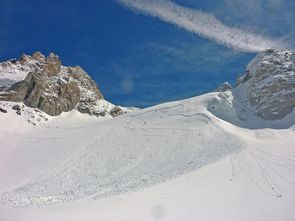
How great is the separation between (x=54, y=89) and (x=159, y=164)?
27.9m

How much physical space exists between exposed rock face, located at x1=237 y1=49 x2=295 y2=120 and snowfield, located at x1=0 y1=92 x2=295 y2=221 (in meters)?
1.89

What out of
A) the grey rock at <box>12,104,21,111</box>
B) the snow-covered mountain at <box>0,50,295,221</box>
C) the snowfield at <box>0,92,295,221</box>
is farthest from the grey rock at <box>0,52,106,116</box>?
the snowfield at <box>0,92,295,221</box>

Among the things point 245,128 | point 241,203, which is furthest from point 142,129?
point 241,203

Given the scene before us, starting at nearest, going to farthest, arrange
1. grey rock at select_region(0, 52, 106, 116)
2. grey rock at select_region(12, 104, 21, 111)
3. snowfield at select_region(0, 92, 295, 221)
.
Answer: snowfield at select_region(0, 92, 295, 221) → grey rock at select_region(12, 104, 21, 111) → grey rock at select_region(0, 52, 106, 116)

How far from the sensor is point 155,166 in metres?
25.7

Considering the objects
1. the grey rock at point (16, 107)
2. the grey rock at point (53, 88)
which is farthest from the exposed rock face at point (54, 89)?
the grey rock at point (16, 107)

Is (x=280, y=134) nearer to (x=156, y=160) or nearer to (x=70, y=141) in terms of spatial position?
(x=156, y=160)

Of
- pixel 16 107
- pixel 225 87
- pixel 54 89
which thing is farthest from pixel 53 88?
pixel 225 87

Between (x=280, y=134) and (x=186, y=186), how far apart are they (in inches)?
630

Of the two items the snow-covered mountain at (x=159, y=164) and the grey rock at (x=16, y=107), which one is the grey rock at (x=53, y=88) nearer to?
the grey rock at (x=16, y=107)

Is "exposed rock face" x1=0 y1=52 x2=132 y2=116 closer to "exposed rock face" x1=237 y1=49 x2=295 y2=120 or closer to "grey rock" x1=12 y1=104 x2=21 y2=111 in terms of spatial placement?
"grey rock" x1=12 y1=104 x2=21 y2=111

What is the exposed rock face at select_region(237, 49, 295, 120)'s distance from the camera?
39.4m

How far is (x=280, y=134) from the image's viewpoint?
32.9 meters

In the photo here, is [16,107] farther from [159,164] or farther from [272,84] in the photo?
[272,84]
